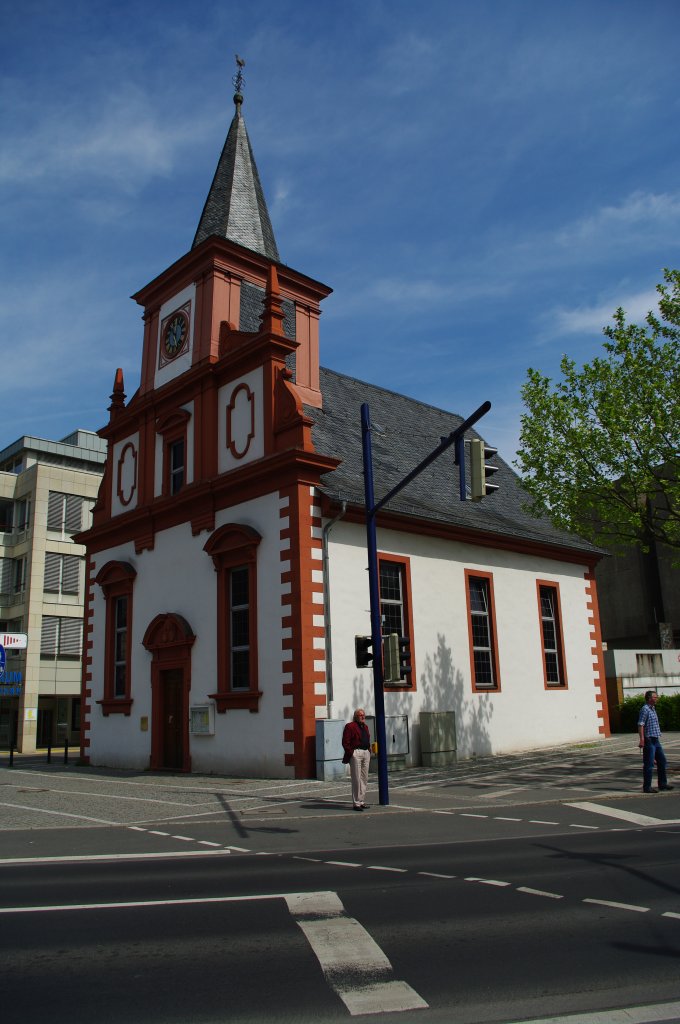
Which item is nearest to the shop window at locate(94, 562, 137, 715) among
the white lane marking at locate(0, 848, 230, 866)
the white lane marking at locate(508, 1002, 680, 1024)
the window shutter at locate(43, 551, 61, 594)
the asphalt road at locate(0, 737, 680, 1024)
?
the asphalt road at locate(0, 737, 680, 1024)

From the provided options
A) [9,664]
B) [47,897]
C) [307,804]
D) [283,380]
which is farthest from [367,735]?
[9,664]

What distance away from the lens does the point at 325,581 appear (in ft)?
62.7

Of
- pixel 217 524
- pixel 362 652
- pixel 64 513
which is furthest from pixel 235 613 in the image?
pixel 64 513

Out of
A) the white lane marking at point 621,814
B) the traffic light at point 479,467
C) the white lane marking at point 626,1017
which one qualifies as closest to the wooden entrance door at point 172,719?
the white lane marking at point 621,814

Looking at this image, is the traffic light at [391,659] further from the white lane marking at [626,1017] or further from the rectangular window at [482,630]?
the white lane marking at [626,1017]

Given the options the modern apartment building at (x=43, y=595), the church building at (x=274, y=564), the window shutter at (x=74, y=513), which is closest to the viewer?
the church building at (x=274, y=564)

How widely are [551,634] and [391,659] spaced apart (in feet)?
43.6

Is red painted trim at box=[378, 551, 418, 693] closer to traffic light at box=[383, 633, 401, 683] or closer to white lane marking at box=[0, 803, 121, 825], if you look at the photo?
traffic light at box=[383, 633, 401, 683]

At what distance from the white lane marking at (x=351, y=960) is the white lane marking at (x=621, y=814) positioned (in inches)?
250

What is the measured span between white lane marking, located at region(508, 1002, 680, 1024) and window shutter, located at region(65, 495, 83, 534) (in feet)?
151

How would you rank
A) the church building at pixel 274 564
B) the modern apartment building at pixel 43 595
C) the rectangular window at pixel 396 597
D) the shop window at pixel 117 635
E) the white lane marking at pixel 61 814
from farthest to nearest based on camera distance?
the modern apartment building at pixel 43 595, the shop window at pixel 117 635, the rectangular window at pixel 396 597, the church building at pixel 274 564, the white lane marking at pixel 61 814

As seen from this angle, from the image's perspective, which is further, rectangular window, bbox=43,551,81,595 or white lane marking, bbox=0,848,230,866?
rectangular window, bbox=43,551,81,595

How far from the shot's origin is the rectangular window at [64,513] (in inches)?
1865

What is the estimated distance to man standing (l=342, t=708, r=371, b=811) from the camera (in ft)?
46.1
